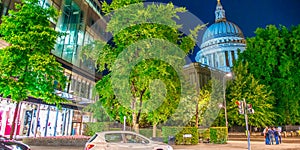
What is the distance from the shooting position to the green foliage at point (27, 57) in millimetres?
12188

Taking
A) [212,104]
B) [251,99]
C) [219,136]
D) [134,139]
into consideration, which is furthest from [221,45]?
[134,139]

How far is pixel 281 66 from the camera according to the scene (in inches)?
1385

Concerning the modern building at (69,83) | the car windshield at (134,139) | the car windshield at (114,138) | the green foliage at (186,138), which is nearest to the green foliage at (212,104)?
the green foliage at (186,138)

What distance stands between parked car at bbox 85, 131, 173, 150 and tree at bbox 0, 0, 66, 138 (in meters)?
5.89

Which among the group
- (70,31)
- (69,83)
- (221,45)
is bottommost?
(69,83)

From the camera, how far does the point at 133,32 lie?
48.0 feet

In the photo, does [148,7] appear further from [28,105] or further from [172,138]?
[28,105]

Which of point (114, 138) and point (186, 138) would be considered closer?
point (114, 138)

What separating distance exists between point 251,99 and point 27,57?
105 ft

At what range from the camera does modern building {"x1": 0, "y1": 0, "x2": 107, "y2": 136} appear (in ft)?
72.9

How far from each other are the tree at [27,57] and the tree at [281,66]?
116 feet

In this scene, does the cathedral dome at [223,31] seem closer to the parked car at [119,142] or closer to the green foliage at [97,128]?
the green foliage at [97,128]

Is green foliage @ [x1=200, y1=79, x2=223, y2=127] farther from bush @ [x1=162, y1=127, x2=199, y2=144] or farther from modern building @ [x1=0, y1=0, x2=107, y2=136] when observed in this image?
modern building @ [x1=0, y1=0, x2=107, y2=136]

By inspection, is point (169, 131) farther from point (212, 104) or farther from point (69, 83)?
point (69, 83)
